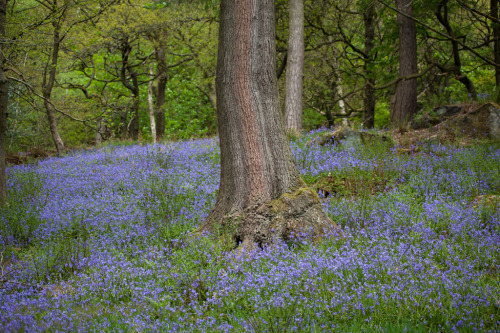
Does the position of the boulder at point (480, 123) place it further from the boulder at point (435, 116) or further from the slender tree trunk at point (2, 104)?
the slender tree trunk at point (2, 104)

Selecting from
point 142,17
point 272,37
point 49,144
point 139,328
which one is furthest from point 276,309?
point 49,144

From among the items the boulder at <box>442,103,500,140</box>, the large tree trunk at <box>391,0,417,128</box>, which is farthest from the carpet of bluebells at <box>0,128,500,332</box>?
the large tree trunk at <box>391,0,417,128</box>

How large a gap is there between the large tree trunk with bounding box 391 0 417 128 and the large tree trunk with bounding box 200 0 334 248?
27.4 feet

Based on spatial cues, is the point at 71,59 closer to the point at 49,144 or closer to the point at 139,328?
the point at 49,144

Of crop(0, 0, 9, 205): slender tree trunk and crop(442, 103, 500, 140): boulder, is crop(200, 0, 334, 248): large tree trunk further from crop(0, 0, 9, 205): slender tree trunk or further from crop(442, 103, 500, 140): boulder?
crop(442, 103, 500, 140): boulder

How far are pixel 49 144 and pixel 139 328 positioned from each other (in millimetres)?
23372

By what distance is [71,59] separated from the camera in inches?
687

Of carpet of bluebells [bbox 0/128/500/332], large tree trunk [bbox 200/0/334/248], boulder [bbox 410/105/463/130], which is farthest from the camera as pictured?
boulder [bbox 410/105/463/130]

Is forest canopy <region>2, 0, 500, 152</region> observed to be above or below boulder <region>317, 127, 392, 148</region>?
above

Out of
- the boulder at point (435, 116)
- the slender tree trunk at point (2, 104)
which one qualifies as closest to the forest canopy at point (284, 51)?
the boulder at point (435, 116)

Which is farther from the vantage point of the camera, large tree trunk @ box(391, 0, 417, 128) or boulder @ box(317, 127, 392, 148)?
large tree trunk @ box(391, 0, 417, 128)

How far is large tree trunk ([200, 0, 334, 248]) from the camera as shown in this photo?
4855mm

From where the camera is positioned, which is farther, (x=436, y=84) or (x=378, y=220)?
(x=436, y=84)

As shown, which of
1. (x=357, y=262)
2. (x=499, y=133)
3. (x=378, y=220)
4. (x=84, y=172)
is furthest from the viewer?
(x=84, y=172)
